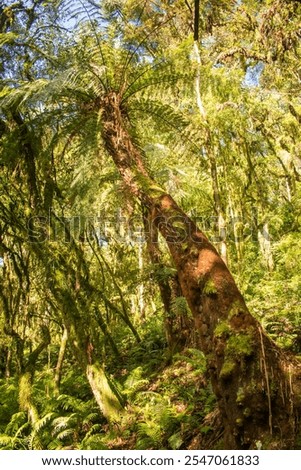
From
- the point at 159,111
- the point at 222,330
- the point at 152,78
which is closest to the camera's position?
the point at 222,330

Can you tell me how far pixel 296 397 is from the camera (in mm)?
2316

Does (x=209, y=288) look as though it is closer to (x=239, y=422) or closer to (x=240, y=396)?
(x=240, y=396)

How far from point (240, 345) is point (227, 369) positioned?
0.17 meters

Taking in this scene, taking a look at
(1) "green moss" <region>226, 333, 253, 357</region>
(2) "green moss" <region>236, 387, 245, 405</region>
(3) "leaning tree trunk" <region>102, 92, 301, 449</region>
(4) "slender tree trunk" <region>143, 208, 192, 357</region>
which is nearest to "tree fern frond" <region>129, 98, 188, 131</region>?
(3) "leaning tree trunk" <region>102, 92, 301, 449</region>

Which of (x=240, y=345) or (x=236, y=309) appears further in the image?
(x=236, y=309)

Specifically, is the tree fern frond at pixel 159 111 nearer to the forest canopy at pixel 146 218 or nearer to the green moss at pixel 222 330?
the forest canopy at pixel 146 218

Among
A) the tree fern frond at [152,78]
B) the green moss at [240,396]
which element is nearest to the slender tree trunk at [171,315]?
the tree fern frond at [152,78]

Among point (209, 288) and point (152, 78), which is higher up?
point (152, 78)

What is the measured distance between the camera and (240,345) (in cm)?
245

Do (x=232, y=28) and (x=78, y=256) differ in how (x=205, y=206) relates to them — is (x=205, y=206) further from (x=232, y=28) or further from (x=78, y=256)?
(x=232, y=28)

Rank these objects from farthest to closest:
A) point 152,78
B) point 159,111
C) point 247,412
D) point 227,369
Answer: point 159,111, point 152,78, point 227,369, point 247,412

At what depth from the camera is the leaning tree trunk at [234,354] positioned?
228 cm

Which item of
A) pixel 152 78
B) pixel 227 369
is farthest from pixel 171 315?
pixel 227 369

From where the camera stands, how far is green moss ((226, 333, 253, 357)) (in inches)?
95.2
